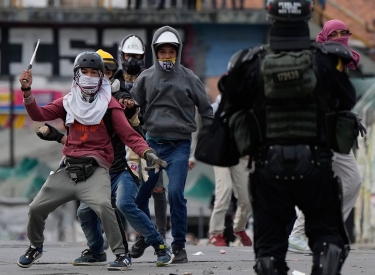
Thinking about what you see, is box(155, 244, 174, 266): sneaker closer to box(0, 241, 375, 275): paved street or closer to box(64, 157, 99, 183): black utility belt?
box(0, 241, 375, 275): paved street

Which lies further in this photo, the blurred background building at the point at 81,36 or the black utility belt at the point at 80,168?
the blurred background building at the point at 81,36

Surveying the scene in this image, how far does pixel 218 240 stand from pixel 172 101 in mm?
4091

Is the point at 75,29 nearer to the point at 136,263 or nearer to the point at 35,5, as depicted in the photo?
the point at 35,5

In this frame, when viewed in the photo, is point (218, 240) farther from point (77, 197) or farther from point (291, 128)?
point (291, 128)

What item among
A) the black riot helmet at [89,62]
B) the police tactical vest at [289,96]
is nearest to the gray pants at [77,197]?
the black riot helmet at [89,62]

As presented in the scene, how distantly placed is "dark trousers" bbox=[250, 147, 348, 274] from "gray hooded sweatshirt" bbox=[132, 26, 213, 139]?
3.22 metres

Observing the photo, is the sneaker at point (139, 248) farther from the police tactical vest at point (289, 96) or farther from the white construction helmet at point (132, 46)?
the police tactical vest at point (289, 96)

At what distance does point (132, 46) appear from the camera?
10.8 m

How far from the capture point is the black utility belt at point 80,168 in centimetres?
863

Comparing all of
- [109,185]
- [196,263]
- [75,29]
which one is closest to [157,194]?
[196,263]

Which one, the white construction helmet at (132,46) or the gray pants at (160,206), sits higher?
the white construction helmet at (132,46)

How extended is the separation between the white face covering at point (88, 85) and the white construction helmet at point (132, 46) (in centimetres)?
201

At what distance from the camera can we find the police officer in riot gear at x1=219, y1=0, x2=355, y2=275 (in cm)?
644

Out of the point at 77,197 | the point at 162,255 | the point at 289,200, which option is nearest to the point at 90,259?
the point at 162,255
